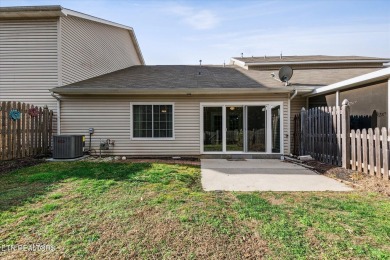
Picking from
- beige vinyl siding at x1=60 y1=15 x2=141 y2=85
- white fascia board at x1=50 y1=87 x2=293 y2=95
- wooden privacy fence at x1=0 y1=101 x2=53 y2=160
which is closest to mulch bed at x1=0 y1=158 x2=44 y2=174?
wooden privacy fence at x1=0 y1=101 x2=53 y2=160

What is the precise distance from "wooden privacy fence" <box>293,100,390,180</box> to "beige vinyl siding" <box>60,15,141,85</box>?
31.1ft

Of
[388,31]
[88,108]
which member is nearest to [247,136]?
[88,108]

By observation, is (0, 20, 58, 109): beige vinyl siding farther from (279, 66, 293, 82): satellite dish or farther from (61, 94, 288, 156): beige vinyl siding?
(279, 66, 293, 82): satellite dish

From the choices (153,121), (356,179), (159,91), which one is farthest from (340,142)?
(153,121)

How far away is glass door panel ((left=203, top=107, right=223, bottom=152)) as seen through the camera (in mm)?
9375

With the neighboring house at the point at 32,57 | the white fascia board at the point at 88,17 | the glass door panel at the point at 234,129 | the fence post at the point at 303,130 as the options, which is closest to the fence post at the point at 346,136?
the fence post at the point at 303,130

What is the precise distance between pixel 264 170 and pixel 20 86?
9830mm

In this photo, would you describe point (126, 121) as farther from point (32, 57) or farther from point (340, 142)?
point (340, 142)

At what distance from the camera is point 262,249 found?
251 cm

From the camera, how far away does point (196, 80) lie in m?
10.3

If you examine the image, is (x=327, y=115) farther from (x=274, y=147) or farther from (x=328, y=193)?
(x=328, y=193)

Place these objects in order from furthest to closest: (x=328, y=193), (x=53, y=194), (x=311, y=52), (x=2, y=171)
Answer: (x=311, y=52) → (x=2, y=171) → (x=328, y=193) → (x=53, y=194)

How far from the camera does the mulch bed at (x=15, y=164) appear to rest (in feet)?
20.8

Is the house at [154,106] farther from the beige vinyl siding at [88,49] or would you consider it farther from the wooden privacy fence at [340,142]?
the wooden privacy fence at [340,142]
